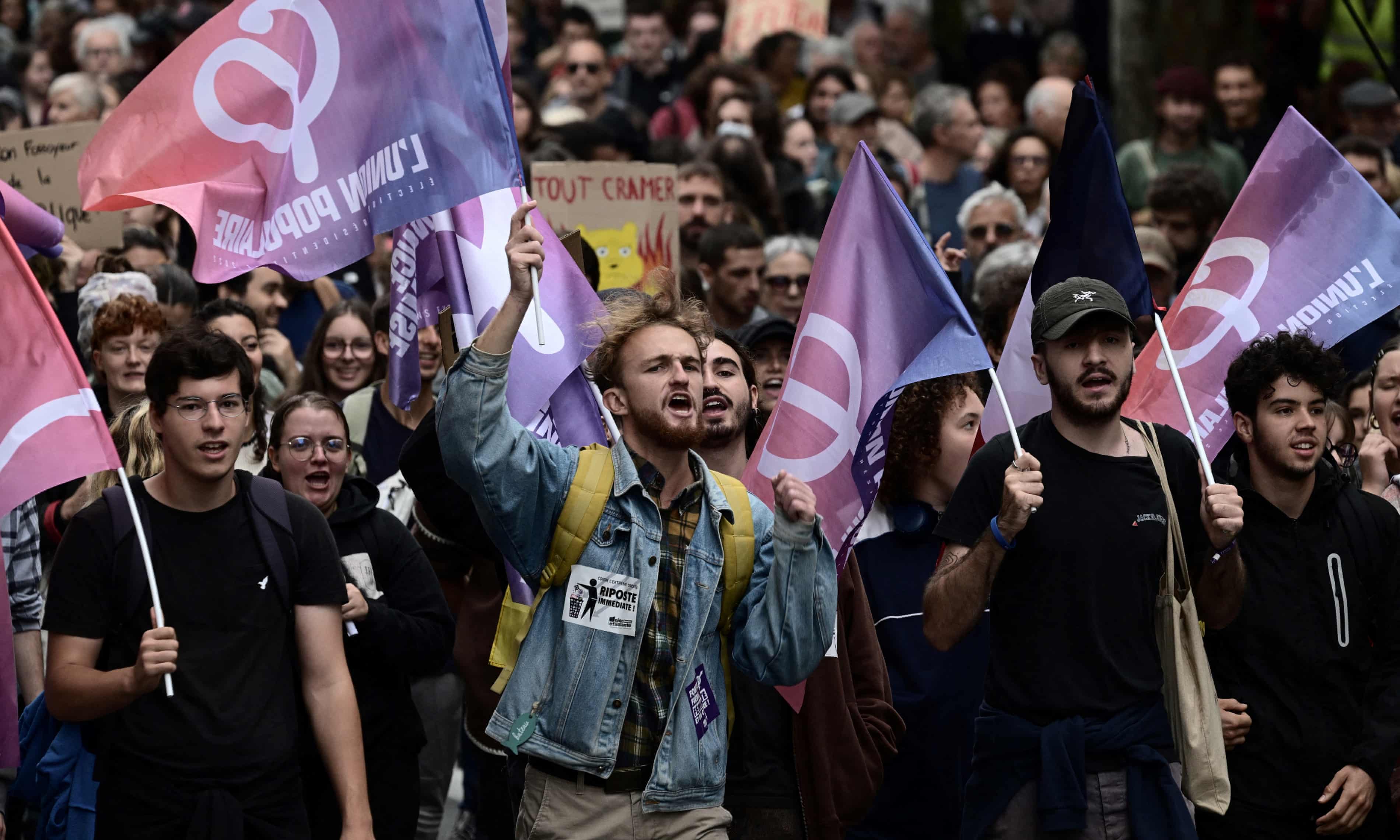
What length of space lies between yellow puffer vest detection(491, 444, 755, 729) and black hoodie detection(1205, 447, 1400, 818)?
1657 millimetres

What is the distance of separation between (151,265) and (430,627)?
326 cm

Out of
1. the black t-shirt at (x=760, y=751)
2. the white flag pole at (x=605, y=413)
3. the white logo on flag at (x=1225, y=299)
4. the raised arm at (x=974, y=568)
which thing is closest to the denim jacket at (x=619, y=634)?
the white flag pole at (x=605, y=413)

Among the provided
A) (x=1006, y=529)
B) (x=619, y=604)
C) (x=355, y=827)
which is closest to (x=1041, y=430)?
(x=1006, y=529)

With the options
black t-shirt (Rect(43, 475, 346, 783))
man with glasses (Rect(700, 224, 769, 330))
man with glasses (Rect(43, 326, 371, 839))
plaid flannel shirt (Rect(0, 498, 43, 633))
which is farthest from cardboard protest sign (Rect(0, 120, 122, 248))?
black t-shirt (Rect(43, 475, 346, 783))

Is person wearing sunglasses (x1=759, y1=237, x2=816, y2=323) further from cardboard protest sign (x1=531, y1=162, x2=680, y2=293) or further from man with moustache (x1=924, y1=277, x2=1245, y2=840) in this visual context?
man with moustache (x1=924, y1=277, x2=1245, y2=840)

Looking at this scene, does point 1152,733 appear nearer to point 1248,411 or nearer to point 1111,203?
point 1248,411

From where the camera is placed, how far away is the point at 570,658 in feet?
16.1

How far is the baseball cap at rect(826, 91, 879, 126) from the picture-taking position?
1242 cm

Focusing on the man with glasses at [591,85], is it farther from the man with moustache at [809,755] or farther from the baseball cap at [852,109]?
the man with moustache at [809,755]

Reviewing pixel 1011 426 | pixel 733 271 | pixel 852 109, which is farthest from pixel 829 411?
pixel 852 109

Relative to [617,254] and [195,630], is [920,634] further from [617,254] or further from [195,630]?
[617,254]

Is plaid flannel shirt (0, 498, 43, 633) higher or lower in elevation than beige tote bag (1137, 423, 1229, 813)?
higher

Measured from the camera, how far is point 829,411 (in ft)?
19.8

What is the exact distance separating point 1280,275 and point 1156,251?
2.59m
